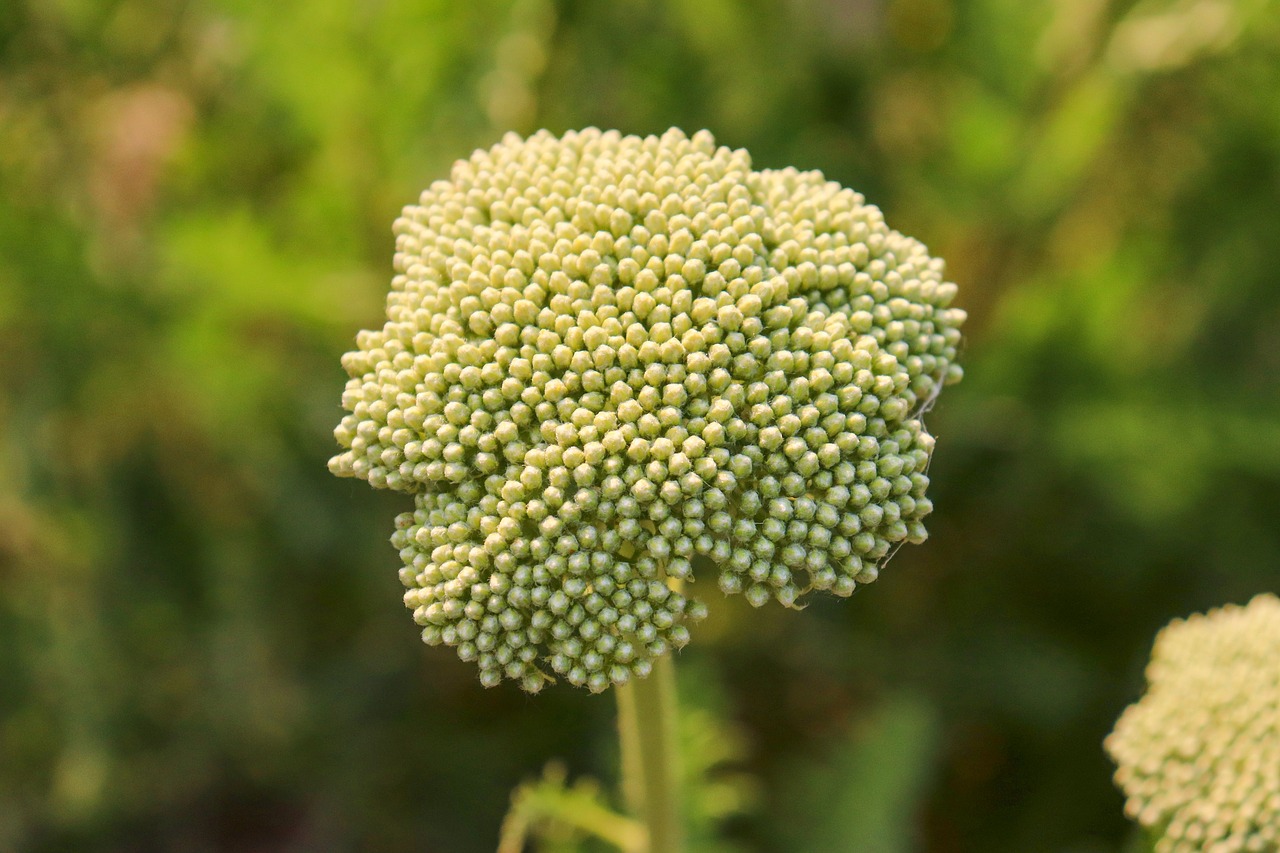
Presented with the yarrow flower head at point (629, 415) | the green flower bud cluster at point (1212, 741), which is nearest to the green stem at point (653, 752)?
the yarrow flower head at point (629, 415)

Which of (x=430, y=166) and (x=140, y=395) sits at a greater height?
(x=430, y=166)

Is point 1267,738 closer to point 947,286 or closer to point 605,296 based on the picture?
point 947,286

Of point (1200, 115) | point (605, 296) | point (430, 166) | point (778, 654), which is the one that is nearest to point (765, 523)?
point (605, 296)

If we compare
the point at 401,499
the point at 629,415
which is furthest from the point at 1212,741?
the point at 401,499

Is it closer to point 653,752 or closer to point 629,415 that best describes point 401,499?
point 653,752

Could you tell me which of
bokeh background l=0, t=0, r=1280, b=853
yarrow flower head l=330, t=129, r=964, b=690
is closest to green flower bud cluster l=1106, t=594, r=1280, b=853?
yarrow flower head l=330, t=129, r=964, b=690

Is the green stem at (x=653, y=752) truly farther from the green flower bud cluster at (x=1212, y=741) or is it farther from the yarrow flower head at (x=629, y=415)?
the green flower bud cluster at (x=1212, y=741)
